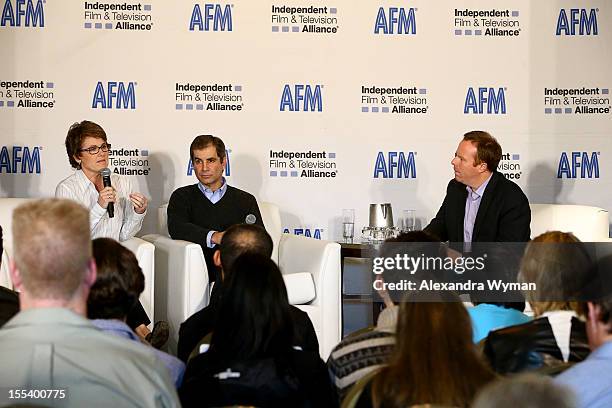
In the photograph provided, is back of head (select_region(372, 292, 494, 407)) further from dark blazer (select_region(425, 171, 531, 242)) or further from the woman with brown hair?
dark blazer (select_region(425, 171, 531, 242))

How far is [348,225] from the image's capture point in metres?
5.91

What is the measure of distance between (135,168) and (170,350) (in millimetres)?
1621

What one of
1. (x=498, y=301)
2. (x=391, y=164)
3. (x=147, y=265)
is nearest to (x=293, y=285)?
(x=147, y=265)

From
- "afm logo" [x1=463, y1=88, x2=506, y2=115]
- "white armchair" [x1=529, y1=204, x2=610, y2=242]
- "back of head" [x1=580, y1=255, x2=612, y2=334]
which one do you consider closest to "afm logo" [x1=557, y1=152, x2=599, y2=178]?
"afm logo" [x1=463, y1=88, x2=506, y2=115]

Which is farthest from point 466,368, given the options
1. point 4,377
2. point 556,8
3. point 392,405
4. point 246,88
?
point 556,8

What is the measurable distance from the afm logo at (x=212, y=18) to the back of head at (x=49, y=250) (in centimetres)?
426

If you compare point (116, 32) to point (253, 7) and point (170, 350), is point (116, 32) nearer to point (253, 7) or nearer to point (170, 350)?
point (253, 7)

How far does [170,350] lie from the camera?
484cm

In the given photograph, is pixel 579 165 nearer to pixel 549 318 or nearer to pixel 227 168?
pixel 227 168

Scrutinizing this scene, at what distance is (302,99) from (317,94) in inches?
4.1

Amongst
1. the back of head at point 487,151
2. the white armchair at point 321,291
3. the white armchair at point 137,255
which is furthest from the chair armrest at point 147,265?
the back of head at point 487,151

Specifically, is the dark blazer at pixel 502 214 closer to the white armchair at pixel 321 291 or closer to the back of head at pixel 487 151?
the back of head at pixel 487 151

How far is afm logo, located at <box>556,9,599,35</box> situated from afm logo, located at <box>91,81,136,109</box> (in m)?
2.83

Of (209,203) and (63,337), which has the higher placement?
(209,203)
